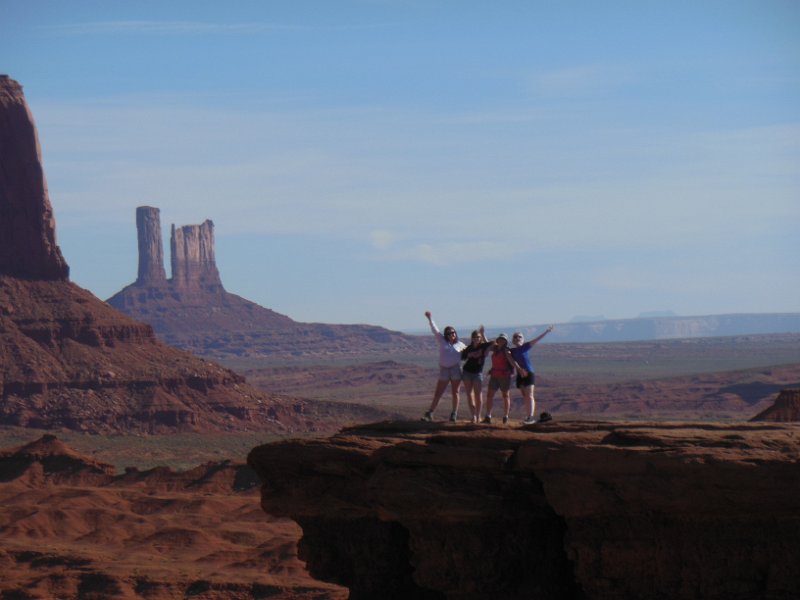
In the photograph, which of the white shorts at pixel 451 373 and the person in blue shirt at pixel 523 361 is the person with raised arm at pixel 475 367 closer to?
the white shorts at pixel 451 373

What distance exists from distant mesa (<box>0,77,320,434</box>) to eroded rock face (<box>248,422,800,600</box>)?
5736cm

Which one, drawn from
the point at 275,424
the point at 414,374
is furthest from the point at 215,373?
the point at 414,374

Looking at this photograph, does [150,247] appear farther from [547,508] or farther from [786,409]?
[547,508]

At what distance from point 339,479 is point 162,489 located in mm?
31778

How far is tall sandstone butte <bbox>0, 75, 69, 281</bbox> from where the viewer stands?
8581cm

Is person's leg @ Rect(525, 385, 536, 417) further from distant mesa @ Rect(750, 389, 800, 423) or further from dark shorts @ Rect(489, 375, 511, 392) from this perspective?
distant mesa @ Rect(750, 389, 800, 423)

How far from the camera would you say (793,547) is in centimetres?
1755

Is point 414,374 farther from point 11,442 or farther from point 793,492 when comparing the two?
point 793,492

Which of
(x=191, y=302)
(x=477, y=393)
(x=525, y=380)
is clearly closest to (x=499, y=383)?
(x=477, y=393)

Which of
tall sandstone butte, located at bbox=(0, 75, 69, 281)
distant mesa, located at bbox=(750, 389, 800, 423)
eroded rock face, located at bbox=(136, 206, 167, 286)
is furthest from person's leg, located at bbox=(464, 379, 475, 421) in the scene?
eroded rock face, located at bbox=(136, 206, 167, 286)

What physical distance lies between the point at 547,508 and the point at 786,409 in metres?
22.1

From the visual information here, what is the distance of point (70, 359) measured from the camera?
81.3 metres

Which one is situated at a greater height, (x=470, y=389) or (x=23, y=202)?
(x=23, y=202)

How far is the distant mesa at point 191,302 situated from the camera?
176750 millimetres
